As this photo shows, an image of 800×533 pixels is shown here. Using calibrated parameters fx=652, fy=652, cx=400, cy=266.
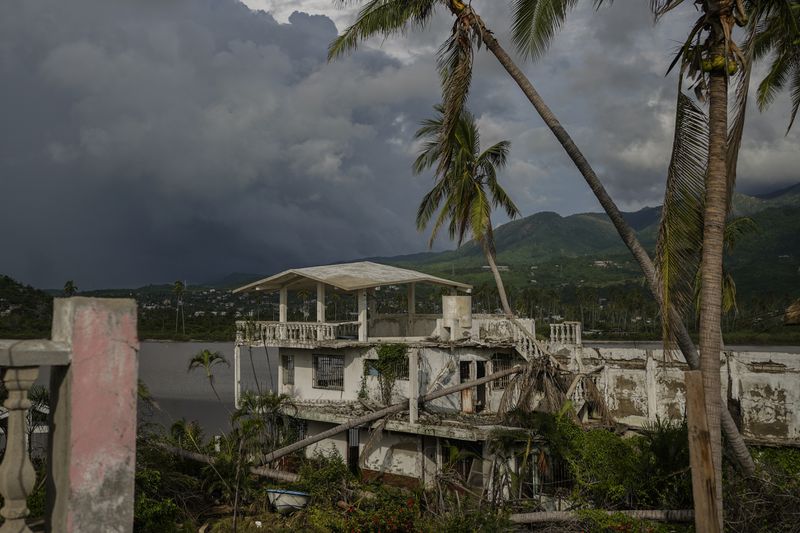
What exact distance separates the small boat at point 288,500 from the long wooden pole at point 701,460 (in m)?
13.7

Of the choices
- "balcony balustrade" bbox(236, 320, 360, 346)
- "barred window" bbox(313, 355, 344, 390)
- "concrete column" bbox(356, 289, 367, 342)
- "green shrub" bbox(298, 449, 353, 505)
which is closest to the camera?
"green shrub" bbox(298, 449, 353, 505)

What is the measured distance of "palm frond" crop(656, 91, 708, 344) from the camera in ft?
35.2

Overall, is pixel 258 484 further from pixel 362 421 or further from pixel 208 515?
pixel 362 421

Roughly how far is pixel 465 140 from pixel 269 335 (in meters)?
12.8

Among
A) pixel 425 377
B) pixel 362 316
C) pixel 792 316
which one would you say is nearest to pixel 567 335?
pixel 425 377

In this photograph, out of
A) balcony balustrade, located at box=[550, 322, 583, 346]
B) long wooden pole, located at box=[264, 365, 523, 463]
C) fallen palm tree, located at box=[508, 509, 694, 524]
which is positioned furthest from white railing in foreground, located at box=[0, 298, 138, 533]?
balcony balustrade, located at box=[550, 322, 583, 346]

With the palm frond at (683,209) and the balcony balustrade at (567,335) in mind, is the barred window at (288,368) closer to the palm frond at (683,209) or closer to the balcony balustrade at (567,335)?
the balcony balustrade at (567,335)

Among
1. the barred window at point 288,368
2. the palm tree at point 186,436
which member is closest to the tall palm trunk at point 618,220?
the palm tree at point 186,436

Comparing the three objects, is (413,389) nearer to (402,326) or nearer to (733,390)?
(402,326)

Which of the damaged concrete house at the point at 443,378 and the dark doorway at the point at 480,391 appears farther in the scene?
the dark doorway at the point at 480,391

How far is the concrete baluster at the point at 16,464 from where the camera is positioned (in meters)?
3.99

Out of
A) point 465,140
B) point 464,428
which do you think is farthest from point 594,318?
point 464,428

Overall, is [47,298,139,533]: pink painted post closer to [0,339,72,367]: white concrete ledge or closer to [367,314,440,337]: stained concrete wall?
[0,339,72,367]: white concrete ledge

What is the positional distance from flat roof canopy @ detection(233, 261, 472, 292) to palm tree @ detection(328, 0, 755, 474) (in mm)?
11168
